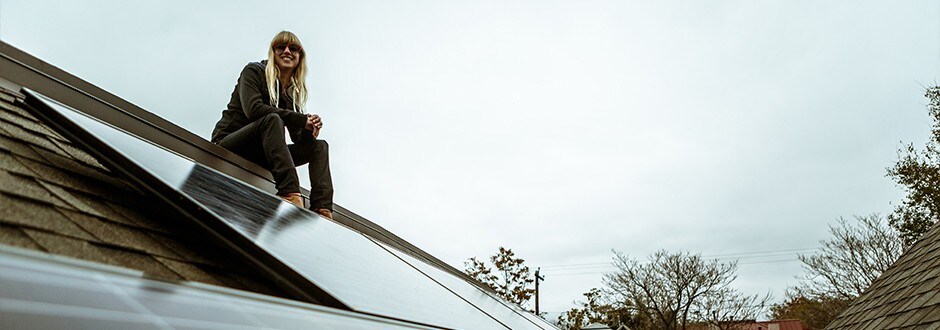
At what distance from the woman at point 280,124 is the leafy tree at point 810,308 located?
30.4 meters

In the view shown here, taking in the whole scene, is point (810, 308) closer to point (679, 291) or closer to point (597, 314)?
point (679, 291)

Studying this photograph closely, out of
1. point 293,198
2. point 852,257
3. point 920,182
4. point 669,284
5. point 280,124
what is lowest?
point 669,284

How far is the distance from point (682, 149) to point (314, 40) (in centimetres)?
2710

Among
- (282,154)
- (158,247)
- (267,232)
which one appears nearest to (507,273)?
(282,154)

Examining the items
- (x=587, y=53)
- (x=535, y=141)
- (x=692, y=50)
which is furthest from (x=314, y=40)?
(x=535, y=141)

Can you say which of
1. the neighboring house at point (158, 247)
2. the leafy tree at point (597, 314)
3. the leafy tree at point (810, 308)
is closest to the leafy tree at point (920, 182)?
the leafy tree at point (810, 308)

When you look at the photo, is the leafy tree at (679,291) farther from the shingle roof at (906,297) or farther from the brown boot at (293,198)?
the brown boot at (293,198)

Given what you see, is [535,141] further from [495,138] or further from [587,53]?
[587,53]

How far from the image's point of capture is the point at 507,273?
104 ft

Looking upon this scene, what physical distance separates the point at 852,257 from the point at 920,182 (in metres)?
5.36

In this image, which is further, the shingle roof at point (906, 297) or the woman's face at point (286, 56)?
the shingle roof at point (906, 297)

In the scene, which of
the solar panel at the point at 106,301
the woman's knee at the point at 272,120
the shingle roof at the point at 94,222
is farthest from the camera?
the woman's knee at the point at 272,120

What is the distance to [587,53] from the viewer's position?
3195 cm

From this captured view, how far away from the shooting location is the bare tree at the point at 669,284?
29453 mm
